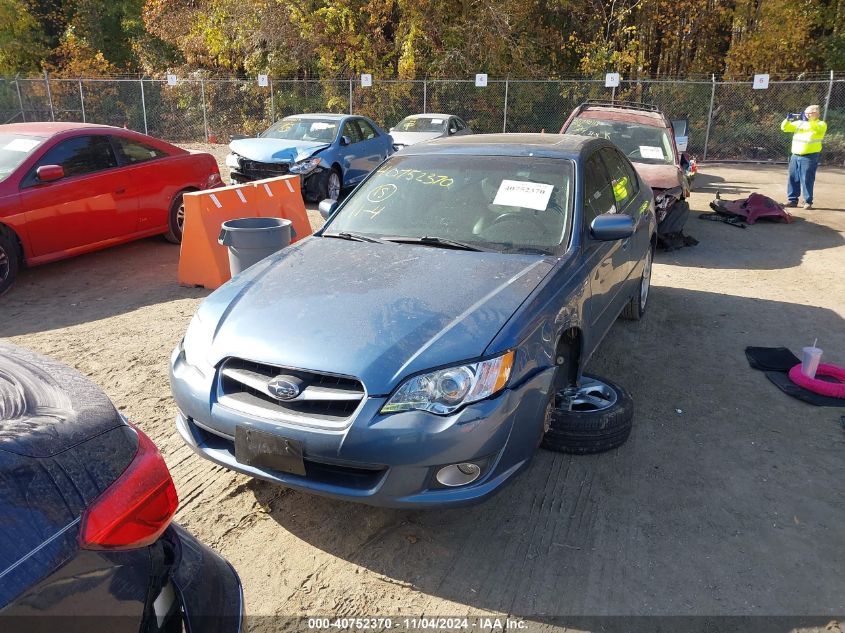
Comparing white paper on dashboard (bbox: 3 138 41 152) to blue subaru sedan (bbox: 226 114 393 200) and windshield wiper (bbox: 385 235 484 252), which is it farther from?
windshield wiper (bbox: 385 235 484 252)

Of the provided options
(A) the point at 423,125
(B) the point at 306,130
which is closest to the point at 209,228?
(B) the point at 306,130

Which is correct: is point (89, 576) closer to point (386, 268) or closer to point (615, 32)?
point (386, 268)

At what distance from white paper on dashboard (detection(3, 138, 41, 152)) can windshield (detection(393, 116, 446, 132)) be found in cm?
1062

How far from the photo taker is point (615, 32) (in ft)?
78.7

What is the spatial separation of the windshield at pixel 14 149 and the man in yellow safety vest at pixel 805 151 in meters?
12.0

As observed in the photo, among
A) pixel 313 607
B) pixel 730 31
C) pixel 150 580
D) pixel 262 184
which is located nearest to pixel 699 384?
pixel 313 607

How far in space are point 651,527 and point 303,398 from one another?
72.1 inches

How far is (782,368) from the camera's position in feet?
Answer: 17.3

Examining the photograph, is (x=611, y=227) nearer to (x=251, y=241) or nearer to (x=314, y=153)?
(x=251, y=241)

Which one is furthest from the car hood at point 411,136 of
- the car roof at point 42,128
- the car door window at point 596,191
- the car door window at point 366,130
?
the car door window at point 596,191

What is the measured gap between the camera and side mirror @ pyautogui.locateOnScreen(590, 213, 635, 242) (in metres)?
4.08

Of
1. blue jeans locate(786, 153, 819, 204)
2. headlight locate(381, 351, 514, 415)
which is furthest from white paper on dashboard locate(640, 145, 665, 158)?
headlight locate(381, 351, 514, 415)

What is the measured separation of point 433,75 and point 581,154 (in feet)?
64.1

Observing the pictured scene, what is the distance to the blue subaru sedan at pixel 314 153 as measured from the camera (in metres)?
11.7
